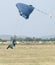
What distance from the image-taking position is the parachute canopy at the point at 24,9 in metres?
21.5

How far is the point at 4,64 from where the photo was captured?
1013 inches

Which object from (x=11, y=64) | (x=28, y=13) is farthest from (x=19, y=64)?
(x=28, y=13)

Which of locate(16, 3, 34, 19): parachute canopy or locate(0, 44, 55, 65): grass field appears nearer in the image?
locate(16, 3, 34, 19): parachute canopy

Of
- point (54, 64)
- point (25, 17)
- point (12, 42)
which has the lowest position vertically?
point (54, 64)

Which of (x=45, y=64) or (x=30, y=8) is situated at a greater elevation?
Result: (x=30, y=8)

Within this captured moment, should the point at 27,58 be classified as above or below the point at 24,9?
below

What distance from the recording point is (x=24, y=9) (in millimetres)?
21828

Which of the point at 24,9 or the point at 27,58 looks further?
the point at 27,58

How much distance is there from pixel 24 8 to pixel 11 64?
573cm

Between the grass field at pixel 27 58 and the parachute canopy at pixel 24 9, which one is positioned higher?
the parachute canopy at pixel 24 9

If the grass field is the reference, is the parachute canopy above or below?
above

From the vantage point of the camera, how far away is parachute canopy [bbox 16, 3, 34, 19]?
70.5 ft

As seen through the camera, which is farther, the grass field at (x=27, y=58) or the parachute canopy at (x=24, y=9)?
the grass field at (x=27, y=58)

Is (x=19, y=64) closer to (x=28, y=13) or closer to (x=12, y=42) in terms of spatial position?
(x=12, y=42)
